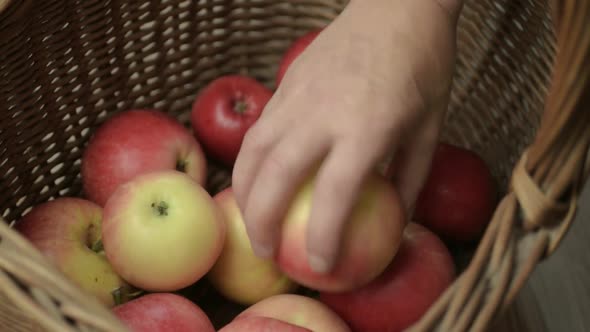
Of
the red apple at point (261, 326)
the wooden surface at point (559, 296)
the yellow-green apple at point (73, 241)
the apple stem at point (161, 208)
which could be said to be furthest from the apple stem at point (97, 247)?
the wooden surface at point (559, 296)

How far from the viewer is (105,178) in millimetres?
699

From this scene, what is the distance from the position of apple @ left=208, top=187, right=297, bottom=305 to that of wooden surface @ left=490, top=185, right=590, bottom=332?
1.05 feet

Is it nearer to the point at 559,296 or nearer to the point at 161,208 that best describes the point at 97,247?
the point at 161,208

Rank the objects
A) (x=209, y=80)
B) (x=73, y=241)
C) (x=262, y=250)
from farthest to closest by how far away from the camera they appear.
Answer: (x=209, y=80), (x=73, y=241), (x=262, y=250)

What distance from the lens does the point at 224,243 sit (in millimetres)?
641

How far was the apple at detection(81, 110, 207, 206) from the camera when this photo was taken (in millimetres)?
695

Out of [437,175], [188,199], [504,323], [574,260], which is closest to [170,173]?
[188,199]

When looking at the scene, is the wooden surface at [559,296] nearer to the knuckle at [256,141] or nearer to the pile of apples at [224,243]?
the pile of apples at [224,243]

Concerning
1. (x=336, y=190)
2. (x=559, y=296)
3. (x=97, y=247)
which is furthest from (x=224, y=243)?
(x=559, y=296)

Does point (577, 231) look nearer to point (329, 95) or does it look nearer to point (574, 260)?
point (574, 260)

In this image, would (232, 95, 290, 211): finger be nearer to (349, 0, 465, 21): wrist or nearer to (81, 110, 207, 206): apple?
(349, 0, 465, 21): wrist

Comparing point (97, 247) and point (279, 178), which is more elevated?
point (279, 178)

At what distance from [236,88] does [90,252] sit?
10.2 inches

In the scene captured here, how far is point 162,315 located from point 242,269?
10 centimetres
